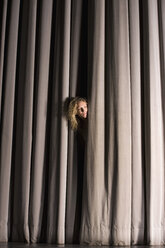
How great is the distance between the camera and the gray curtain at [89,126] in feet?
5.84

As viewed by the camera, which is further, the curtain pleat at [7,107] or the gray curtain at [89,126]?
the curtain pleat at [7,107]

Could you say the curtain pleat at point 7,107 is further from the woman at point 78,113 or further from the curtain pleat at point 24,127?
the woman at point 78,113

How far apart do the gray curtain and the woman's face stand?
0.03 metres

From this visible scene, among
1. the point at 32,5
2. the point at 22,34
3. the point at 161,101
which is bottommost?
the point at 161,101

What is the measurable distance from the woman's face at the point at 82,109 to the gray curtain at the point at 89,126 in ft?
0.11

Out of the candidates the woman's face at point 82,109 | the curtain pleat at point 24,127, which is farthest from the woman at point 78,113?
the curtain pleat at point 24,127

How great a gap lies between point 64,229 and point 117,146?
22.3 inches

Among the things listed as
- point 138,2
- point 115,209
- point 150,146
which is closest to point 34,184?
point 115,209

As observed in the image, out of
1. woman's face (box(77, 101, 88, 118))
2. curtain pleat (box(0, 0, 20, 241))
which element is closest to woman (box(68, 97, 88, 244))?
woman's face (box(77, 101, 88, 118))

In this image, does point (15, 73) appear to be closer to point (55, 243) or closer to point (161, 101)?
point (161, 101)

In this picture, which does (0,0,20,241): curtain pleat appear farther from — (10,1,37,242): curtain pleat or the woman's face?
the woman's face

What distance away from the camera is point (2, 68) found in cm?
205

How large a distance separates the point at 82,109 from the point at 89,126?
110 mm

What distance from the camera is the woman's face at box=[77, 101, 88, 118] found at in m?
1.85
